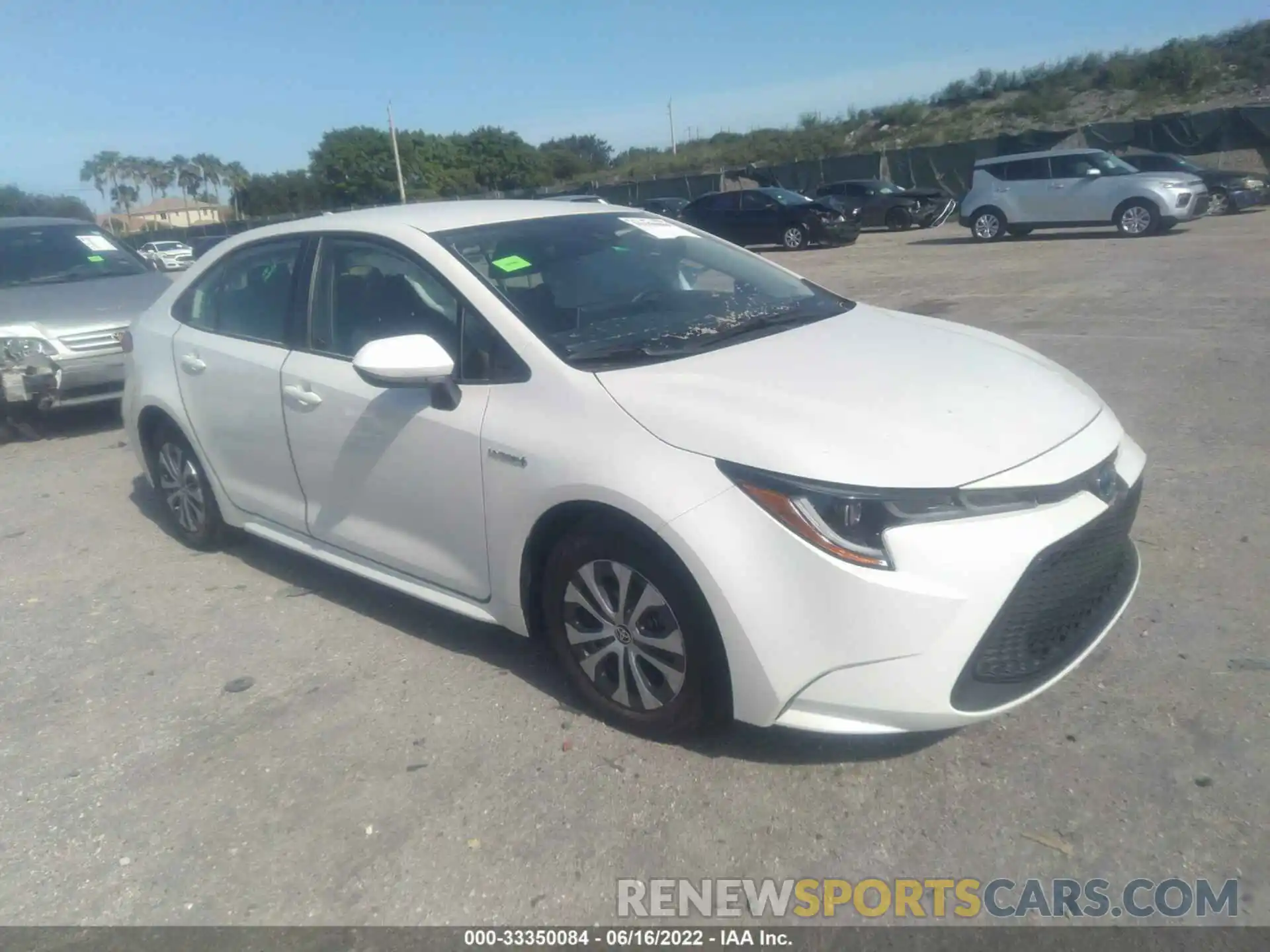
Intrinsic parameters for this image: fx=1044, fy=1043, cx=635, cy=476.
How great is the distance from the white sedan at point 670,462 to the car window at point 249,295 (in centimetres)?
2

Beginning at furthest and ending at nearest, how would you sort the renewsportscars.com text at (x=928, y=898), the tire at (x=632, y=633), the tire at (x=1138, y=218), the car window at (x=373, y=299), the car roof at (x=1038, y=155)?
1. the car roof at (x=1038, y=155)
2. the tire at (x=1138, y=218)
3. the car window at (x=373, y=299)
4. the tire at (x=632, y=633)
5. the renewsportscars.com text at (x=928, y=898)

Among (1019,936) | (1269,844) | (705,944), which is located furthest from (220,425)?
(1269,844)

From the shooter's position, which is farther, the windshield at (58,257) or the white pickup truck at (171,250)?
the white pickup truck at (171,250)

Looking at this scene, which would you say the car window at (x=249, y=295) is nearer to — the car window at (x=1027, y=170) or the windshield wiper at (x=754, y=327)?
the windshield wiper at (x=754, y=327)

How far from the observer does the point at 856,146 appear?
167 feet

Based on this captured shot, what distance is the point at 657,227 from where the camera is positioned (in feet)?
14.9

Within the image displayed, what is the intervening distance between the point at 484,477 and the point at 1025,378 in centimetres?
182

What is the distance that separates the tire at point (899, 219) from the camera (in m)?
25.4

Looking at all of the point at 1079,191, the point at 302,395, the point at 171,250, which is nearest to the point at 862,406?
the point at 302,395

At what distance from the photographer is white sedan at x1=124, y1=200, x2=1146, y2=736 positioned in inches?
109

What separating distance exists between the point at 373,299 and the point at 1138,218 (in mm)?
17711

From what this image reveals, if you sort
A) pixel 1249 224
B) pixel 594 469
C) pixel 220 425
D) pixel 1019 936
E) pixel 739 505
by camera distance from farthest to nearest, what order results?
pixel 1249 224
pixel 220 425
pixel 594 469
pixel 739 505
pixel 1019 936

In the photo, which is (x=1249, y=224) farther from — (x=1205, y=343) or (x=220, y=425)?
(x=220, y=425)

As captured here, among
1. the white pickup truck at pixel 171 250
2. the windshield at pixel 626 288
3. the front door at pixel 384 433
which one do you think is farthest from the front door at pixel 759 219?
the front door at pixel 384 433
